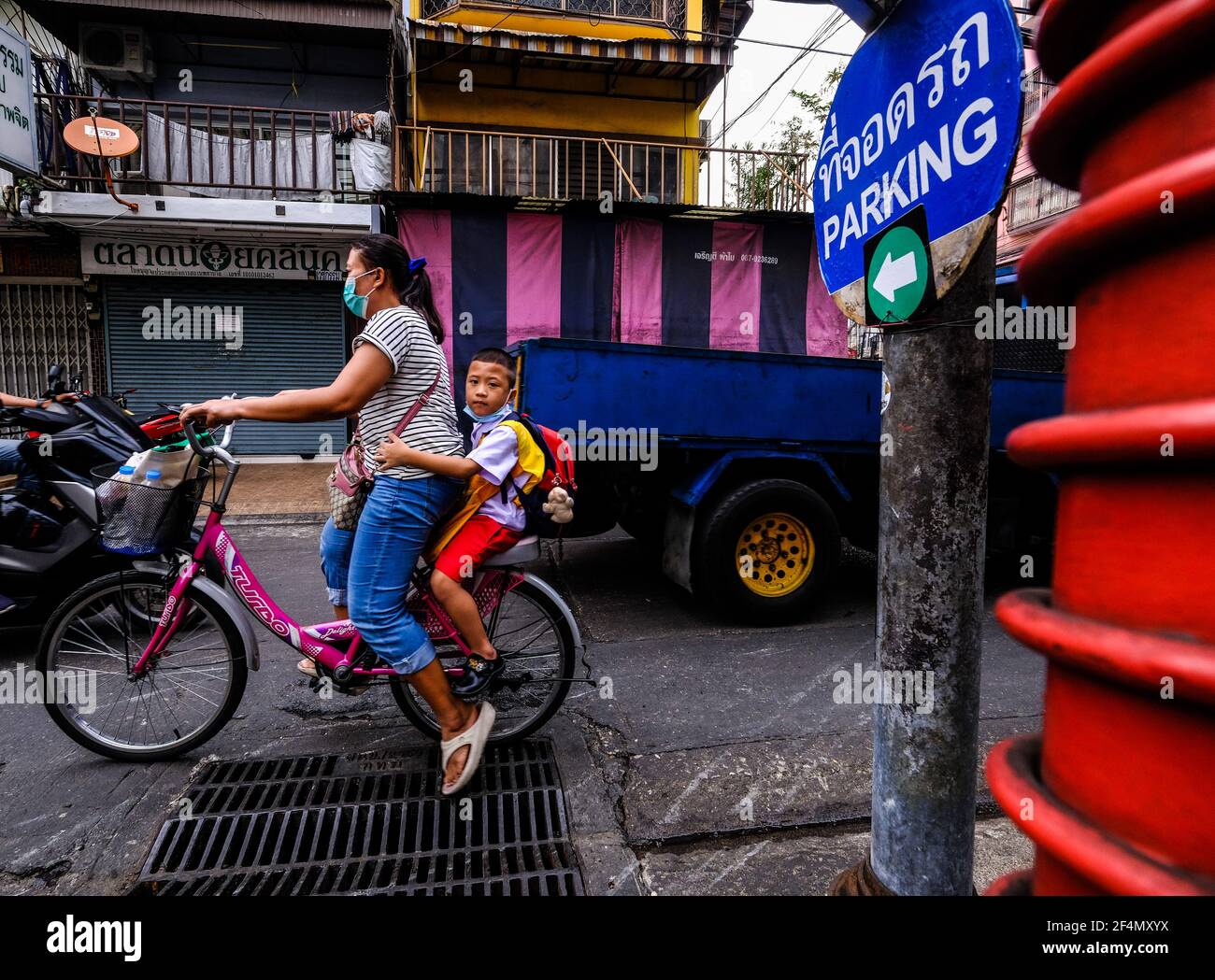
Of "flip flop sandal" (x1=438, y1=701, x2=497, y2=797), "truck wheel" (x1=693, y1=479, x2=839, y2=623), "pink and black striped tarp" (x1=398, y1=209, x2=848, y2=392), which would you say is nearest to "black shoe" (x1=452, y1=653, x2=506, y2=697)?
"flip flop sandal" (x1=438, y1=701, x2=497, y2=797)

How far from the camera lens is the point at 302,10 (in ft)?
37.8

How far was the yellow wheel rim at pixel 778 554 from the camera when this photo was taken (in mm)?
4840

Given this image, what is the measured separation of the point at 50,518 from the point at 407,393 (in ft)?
9.06

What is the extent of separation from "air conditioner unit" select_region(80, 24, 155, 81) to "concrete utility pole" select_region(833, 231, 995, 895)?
14.1 metres

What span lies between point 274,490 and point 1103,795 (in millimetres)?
10414

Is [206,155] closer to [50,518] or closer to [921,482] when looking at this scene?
[50,518]

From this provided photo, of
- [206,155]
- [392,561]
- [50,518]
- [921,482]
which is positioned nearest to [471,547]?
[392,561]

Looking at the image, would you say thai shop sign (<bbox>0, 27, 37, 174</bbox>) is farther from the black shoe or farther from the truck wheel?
the black shoe

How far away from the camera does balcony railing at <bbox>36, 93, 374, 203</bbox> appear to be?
34.5 feet

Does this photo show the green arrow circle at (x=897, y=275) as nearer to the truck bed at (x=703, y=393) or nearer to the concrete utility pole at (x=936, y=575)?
the concrete utility pole at (x=936, y=575)

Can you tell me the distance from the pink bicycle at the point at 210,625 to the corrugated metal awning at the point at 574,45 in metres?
10.6

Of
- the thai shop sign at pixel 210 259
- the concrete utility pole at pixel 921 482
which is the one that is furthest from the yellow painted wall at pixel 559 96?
the concrete utility pole at pixel 921 482

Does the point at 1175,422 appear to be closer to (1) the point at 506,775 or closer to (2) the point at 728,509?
(1) the point at 506,775
